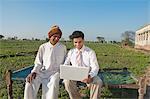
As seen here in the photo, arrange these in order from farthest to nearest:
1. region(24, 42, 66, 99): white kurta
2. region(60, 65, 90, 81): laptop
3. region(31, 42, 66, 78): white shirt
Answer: region(31, 42, 66, 78): white shirt → region(24, 42, 66, 99): white kurta → region(60, 65, 90, 81): laptop

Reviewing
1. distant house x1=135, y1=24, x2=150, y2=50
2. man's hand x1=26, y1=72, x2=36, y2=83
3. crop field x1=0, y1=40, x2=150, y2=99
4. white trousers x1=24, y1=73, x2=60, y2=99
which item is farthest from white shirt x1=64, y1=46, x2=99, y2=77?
distant house x1=135, y1=24, x2=150, y2=50

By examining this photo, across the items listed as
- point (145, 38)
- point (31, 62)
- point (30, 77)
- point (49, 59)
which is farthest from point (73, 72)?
point (145, 38)

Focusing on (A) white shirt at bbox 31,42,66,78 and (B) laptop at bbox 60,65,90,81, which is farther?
(A) white shirt at bbox 31,42,66,78

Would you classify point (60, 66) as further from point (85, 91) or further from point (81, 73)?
point (85, 91)

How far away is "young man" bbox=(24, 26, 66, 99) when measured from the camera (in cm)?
352

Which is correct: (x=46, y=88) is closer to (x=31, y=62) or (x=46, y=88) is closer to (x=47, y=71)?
(x=47, y=71)

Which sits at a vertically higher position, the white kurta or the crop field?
the white kurta

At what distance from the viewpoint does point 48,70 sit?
3695 millimetres

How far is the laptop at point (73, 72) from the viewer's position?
3.42 metres

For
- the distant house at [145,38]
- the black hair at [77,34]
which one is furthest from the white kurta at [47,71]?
the distant house at [145,38]

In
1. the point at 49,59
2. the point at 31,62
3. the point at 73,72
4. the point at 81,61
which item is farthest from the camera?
the point at 31,62

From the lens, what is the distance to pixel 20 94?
185 inches

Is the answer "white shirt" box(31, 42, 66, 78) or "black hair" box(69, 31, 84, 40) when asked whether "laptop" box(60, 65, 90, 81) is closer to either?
A: "white shirt" box(31, 42, 66, 78)

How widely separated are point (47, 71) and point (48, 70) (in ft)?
0.06
